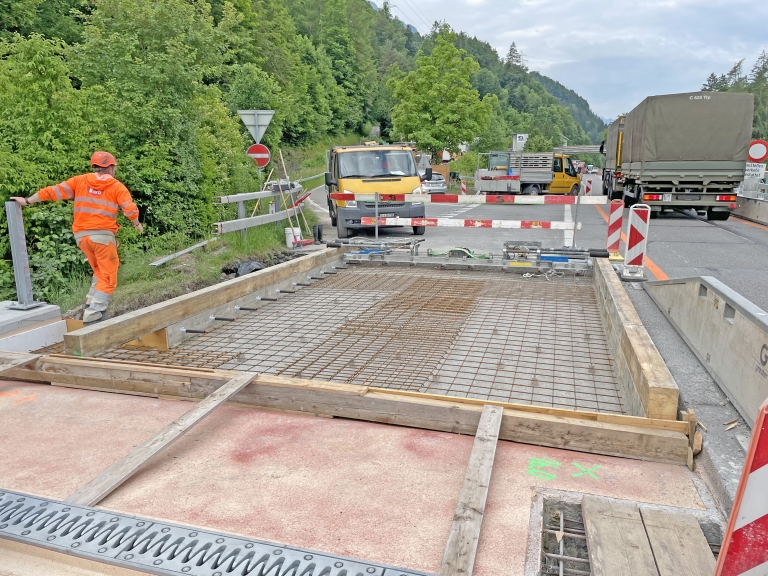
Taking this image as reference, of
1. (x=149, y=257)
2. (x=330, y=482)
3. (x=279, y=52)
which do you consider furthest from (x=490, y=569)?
(x=279, y=52)

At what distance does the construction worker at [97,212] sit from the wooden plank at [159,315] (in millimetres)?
836

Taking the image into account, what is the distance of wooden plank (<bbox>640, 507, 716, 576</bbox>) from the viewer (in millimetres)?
2330

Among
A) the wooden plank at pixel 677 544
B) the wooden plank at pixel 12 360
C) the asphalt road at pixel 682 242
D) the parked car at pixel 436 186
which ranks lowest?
the asphalt road at pixel 682 242

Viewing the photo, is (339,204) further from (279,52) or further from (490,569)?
(279,52)

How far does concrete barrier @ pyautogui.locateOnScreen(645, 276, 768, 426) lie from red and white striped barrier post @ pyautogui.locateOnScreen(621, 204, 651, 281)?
254cm

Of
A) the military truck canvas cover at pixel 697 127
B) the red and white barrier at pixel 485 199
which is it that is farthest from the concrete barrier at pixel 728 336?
the military truck canvas cover at pixel 697 127

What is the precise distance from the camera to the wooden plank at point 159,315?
4.75m

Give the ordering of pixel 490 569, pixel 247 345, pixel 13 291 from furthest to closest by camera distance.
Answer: pixel 13 291 → pixel 247 345 → pixel 490 569

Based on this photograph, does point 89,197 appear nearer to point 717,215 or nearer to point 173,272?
point 173,272

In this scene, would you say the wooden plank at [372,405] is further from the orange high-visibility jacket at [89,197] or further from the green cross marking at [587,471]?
the orange high-visibility jacket at [89,197]

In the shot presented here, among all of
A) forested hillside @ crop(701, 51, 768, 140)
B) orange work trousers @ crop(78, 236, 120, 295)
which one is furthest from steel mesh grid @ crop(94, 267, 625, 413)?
forested hillside @ crop(701, 51, 768, 140)

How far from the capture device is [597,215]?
70.0 feet

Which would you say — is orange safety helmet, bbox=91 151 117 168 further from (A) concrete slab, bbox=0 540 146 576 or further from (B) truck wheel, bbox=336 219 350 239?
(B) truck wheel, bbox=336 219 350 239

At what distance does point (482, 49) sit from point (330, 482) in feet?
656
